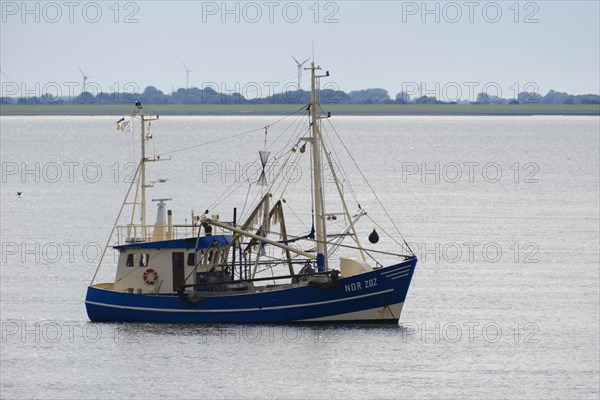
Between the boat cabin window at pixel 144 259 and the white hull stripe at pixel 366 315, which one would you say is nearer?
the white hull stripe at pixel 366 315

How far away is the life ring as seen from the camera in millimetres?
57312

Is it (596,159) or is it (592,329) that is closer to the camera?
(592,329)

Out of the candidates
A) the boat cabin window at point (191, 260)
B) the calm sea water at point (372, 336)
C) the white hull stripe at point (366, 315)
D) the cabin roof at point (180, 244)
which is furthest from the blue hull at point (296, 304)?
the cabin roof at point (180, 244)

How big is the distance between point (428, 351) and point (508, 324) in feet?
23.8

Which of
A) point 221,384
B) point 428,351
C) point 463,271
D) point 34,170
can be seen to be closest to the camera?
point 221,384

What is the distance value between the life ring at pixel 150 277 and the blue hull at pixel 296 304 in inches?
41.1

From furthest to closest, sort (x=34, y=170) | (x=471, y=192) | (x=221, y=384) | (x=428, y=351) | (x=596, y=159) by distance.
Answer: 1. (x=596, y=159)
2. (x=34, y=170)
3. (x=471, y=192)
4. (x=428, y=351)
5. (x=221, y=384)

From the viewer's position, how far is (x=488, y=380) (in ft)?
158

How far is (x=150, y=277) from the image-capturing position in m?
57.4

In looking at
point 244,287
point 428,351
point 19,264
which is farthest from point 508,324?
point 19,264

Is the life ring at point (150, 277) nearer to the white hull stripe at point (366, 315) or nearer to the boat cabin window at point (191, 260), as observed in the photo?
the boat cabin window at point (191, 260)

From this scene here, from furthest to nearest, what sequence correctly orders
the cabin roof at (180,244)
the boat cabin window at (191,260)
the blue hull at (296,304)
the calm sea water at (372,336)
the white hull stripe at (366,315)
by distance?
the boat cabin window at (191,260) → the cabin roof at (180,244) → the white hull stripe at (366,315) → the blue hull at (296,304) → the calm sea water at (372,336)

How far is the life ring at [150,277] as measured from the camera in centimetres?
5731

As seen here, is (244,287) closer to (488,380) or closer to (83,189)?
(488,380)
